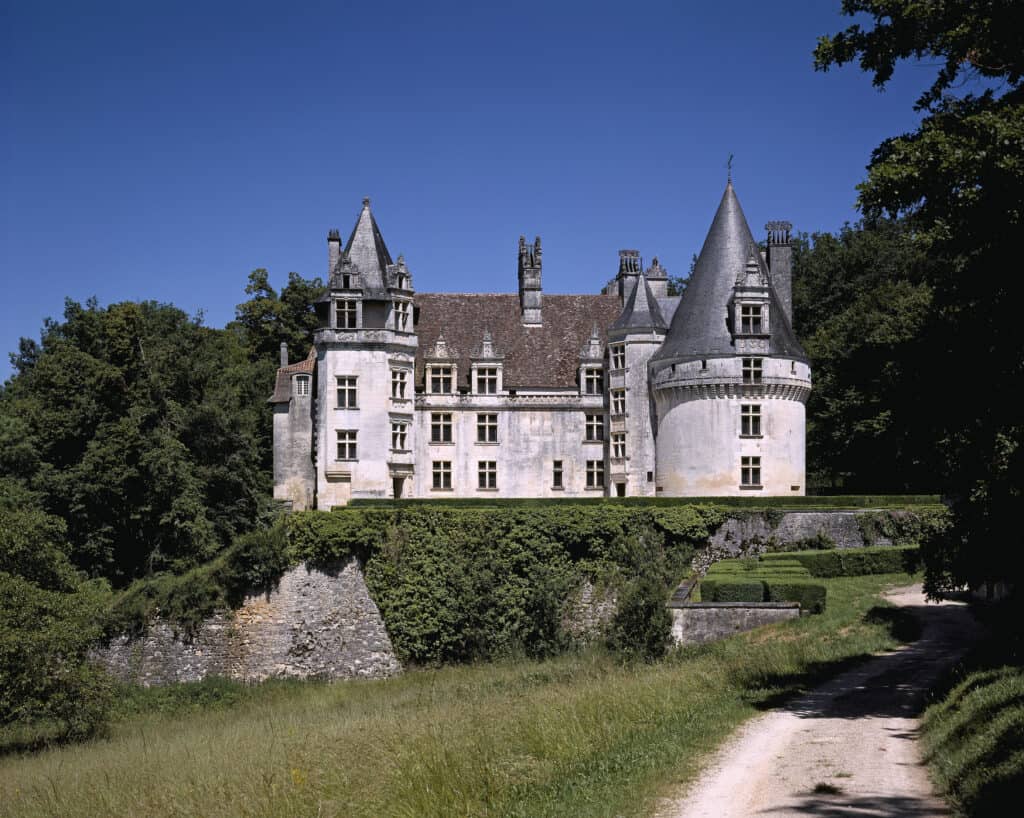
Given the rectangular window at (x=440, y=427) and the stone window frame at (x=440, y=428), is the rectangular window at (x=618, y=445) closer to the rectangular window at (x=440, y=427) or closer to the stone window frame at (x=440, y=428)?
the stone window frame at (x=440, y=428)

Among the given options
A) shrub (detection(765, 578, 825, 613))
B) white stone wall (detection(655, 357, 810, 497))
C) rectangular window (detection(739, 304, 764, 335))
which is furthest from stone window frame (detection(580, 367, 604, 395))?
shrub (detection(765, 578, 825, 613))

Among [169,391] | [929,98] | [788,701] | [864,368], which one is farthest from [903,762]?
[169,391]

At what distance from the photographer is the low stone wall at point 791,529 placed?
32875mm

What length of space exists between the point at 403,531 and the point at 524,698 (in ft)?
53.5

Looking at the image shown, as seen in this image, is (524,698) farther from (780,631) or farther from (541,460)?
(541,460)

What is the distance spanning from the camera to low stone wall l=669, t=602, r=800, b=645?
2539 centimetres

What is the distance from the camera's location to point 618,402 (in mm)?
39562

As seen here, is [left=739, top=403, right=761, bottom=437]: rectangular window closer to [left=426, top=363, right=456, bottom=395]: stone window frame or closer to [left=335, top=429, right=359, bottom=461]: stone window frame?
[left=426, top=363, right=456, bottom=395]: stone window frame

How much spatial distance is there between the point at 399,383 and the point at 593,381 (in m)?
7.19

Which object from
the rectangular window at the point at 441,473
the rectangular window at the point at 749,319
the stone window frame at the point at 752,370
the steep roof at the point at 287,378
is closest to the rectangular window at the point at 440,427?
the rectangular window at the point at 441,473

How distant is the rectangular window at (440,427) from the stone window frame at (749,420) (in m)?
10.7

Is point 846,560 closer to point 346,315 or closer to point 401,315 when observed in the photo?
point 401,315

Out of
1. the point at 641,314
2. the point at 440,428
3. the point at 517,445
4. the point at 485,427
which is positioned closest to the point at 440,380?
the point at 440,428

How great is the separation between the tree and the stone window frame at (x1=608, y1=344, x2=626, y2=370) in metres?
23.9
